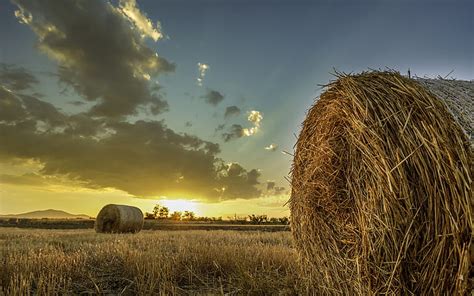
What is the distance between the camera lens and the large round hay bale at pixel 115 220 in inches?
764

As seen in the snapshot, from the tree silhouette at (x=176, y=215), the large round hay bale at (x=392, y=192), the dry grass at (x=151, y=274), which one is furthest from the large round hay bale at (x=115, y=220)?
the tree silhouette at (x=176, y=215)

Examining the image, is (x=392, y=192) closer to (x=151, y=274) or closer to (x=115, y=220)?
(x=151, y=274)

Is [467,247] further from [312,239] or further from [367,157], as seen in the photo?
[312,239]

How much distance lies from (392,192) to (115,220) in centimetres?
1754

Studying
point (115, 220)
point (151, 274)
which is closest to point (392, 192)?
point (151, 274)

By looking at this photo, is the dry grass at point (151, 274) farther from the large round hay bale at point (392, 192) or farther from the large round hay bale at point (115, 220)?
the large round hay bale at point (115, 220)

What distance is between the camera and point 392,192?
12.4ft

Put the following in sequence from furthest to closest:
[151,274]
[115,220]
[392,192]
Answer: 1. [115,220]
2. [151,274]
3. [392,192]

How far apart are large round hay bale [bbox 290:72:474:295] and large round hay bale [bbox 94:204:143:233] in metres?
15.7

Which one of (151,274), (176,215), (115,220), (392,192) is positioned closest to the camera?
Result: (392,192)

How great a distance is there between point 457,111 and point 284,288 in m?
2.78

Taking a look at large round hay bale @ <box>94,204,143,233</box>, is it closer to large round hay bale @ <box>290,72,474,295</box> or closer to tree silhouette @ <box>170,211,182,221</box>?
large round hay bale @ <box>290,72,474,295</box>

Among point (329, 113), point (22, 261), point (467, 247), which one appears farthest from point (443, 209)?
point (22, 261)

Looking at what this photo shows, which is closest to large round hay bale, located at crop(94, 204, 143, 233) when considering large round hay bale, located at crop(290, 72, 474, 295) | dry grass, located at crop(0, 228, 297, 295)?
dry grass, located at crop(0, 228, 297, 295)
